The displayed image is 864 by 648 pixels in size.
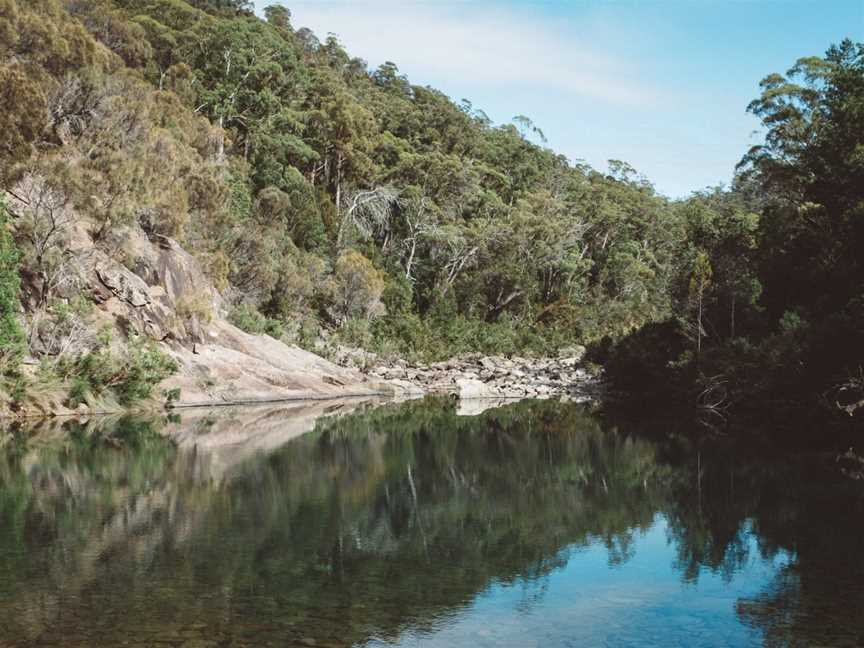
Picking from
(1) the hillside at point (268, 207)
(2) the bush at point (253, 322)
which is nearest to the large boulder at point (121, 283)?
(1) the hillside at point (268, 207)

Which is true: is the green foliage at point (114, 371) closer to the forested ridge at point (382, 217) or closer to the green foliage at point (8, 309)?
the forested ridge at point (382, 217)

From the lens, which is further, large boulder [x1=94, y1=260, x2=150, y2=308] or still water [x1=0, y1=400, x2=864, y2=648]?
large boulder [x1=94, y1=260, x2=150, y2=308]

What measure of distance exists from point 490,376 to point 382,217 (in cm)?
2008

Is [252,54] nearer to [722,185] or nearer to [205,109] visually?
[205,109]

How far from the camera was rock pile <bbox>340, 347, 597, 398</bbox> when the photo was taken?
4625 centimetres

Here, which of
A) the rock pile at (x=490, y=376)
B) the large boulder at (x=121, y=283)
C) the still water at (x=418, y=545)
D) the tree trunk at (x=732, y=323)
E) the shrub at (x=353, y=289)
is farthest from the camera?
the shrub at (x=353, y=289)

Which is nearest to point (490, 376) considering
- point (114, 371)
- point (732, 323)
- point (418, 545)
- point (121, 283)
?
point (732, 323)

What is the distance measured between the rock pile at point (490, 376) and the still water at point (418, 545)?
21.7m

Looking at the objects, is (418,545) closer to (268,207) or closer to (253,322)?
(253,322)

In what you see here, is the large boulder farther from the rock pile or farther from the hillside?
the rock pile

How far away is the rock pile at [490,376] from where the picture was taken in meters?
46.2

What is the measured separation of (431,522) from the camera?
14484mm

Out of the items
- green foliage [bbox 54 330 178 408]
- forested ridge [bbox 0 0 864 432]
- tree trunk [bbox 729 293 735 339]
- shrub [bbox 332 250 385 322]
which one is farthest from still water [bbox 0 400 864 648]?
shrub [bbox 332 250 385 322]

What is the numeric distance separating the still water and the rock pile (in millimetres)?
21696
